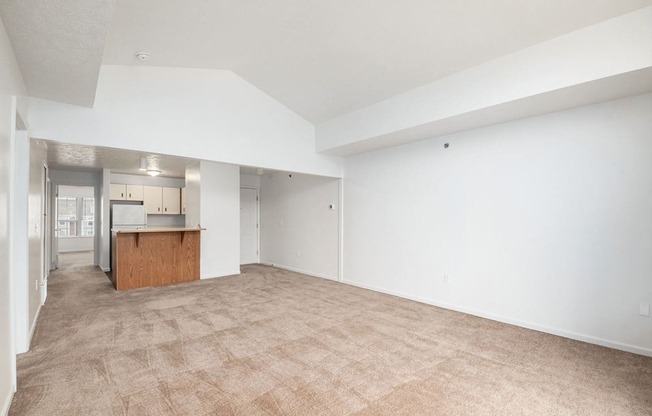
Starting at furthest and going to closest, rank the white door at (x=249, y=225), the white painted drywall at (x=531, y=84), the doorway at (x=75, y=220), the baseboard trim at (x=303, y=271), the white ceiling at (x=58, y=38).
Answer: the doorway at (x=75, y=220) → the white door at (x=249, y=225) → the baseboard trim at (x=303, y=271) → the white painted drywall at (x=531, y=84) → the white ceiling at (x=58, y=38)

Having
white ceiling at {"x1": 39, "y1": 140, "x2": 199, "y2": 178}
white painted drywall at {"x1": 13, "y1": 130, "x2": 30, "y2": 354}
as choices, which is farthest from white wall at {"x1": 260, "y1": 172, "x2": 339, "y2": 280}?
white painted drywall at {"x1": 13, "y1": 130, "x2": 30, "y2": 354}

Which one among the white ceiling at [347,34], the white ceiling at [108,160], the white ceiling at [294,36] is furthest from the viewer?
the white ceiling at [108,160]

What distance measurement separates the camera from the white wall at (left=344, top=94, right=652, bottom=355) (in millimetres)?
3168

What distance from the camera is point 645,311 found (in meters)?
3.08

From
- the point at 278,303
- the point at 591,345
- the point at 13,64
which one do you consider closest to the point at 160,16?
the point at 13,64

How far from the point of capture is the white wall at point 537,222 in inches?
125

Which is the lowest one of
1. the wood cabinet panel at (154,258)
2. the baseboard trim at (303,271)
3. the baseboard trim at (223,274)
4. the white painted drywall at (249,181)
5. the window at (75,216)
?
the baseboard trim at (303,271)

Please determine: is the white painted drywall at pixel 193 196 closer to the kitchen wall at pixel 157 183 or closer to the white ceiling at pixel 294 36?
the kitchen wall at pixel 157 183

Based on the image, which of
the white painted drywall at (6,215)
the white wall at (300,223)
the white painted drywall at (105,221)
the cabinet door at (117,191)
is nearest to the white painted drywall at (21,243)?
the white painted drywall at (6,215)

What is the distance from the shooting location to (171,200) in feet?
28.1

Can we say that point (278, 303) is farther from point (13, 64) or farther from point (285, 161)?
point (13, 64)

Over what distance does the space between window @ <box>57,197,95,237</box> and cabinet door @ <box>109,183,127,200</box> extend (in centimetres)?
327

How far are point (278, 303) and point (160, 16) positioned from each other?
375 cm

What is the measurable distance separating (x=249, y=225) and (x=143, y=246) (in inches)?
121
